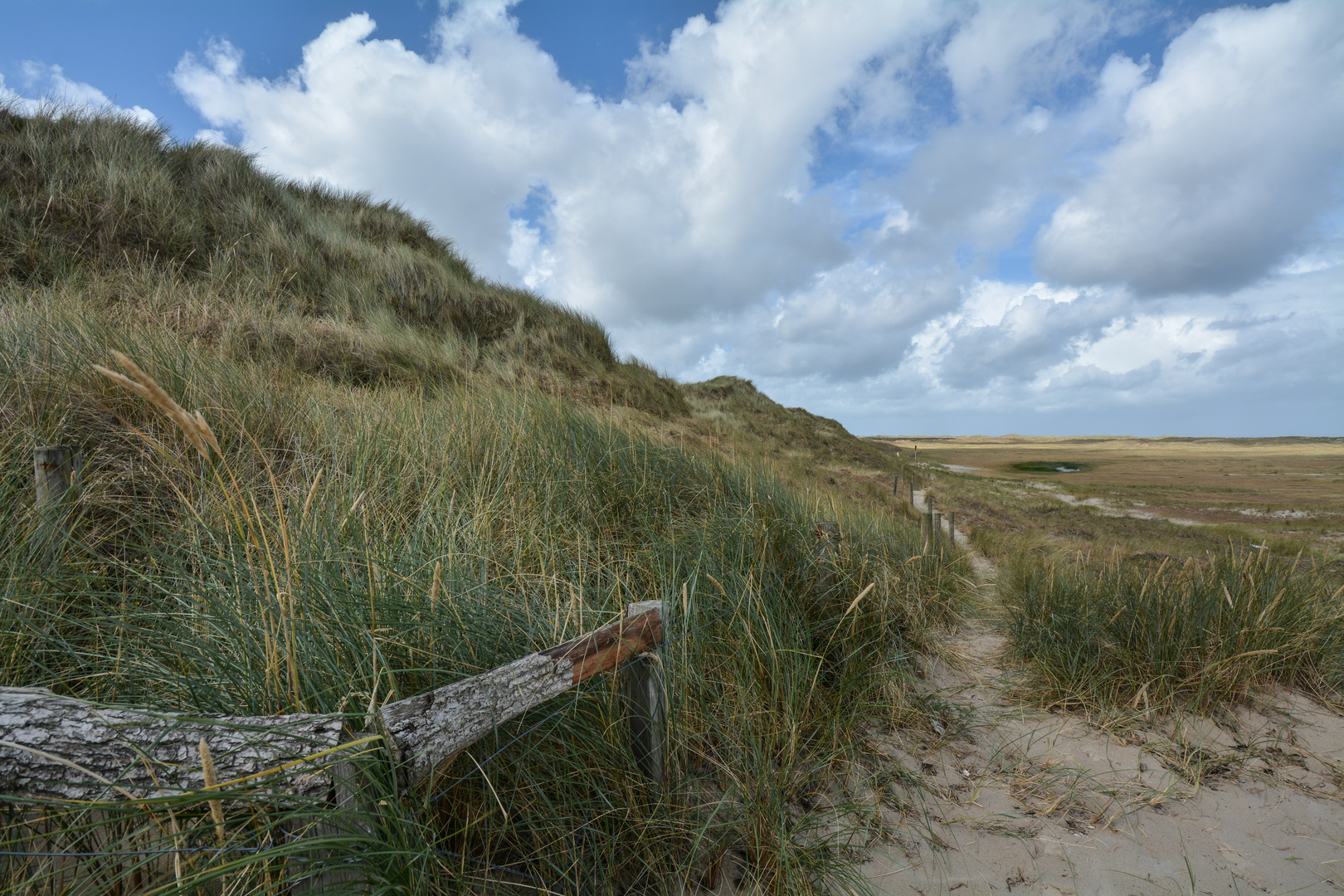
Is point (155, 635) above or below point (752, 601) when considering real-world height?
above

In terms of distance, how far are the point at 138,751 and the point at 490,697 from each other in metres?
0.72

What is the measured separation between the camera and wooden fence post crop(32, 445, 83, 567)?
2648 mm

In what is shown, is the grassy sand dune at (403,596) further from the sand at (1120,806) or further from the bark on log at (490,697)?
the sand at (1120,806)

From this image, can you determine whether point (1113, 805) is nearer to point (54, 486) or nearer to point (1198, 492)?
point (54, 486)

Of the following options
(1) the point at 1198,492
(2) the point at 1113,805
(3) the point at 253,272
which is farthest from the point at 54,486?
(1) the point at 1198,492

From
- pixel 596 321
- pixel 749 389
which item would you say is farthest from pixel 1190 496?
pixel 596 321

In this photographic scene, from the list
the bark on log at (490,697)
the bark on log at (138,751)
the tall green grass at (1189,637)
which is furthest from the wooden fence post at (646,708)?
the tall green grass at (1189,637)

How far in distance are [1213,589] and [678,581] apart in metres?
4.27

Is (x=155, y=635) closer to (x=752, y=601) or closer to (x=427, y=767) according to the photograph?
(x=427, y=767)

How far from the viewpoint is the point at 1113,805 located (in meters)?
2.87

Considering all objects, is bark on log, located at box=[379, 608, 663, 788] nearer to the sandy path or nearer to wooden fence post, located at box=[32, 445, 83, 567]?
the sandy path

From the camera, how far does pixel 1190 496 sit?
108 ft

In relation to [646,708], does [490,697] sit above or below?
above

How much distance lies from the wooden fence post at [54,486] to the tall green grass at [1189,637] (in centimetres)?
583
